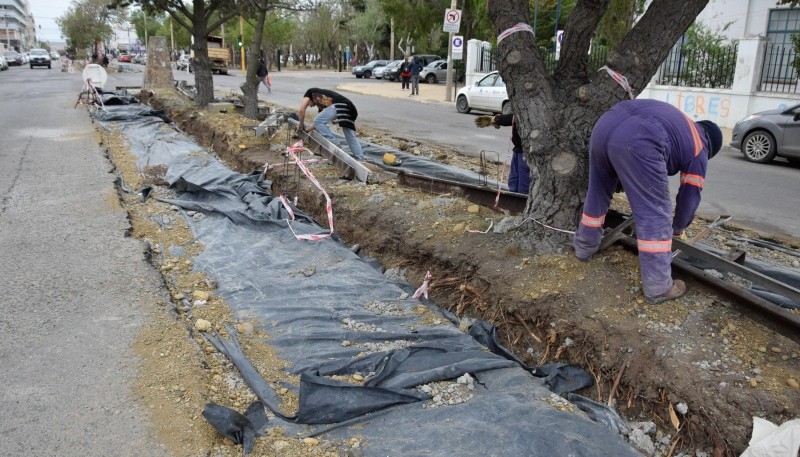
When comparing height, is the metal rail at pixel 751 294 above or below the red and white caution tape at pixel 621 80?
below

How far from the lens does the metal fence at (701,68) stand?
16578 mm

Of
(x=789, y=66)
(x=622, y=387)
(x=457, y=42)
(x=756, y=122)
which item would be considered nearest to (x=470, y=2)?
(x=457, y=42)

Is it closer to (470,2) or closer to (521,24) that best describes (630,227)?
(521,24)

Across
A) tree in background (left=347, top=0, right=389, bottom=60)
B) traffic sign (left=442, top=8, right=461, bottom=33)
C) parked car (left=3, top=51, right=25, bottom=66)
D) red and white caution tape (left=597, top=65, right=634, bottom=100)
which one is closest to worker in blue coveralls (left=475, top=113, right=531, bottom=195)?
red and white caution tape (left=597, top=65, right=634, bottom=100)

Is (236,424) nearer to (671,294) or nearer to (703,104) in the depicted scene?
(671,294)

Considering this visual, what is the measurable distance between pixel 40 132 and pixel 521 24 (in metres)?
13.1

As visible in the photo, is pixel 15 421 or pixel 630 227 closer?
pixel 15 421

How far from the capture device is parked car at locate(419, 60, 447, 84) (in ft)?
126

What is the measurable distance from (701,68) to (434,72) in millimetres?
22784

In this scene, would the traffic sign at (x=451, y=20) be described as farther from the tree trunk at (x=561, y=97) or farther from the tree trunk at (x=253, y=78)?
the tree trunk at (x=561, y=97)

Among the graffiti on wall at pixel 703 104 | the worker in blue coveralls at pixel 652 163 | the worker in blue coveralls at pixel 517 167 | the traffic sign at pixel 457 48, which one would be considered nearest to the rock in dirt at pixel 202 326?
the worker in blue coveralls at pixel 652 163

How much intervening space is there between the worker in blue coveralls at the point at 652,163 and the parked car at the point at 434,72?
35.5m

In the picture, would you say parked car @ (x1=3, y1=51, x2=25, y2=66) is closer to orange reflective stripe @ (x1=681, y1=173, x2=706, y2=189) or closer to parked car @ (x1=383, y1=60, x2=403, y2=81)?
parked car @ (x1=383, y1=60, x2=403, y2=81)

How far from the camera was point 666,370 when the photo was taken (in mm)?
3514
